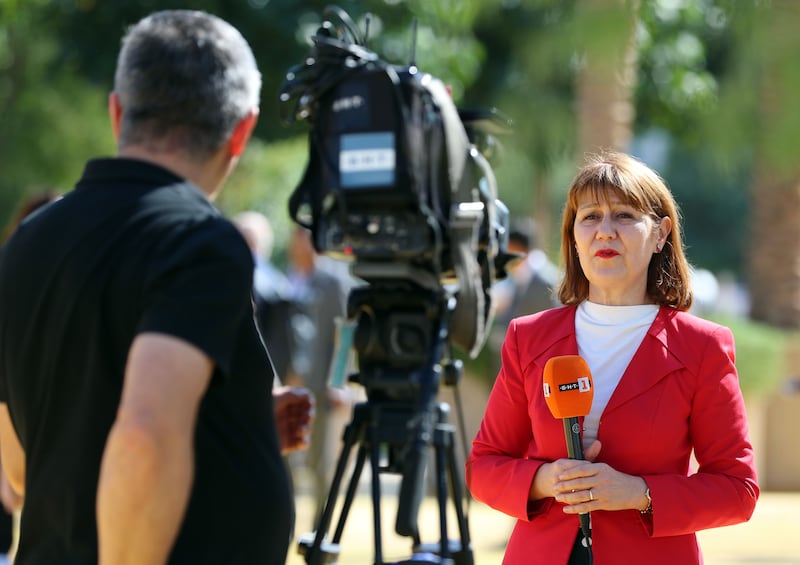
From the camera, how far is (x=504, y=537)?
808 cm

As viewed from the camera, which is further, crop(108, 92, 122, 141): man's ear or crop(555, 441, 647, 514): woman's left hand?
crop(555, 441, 647, 514): woman's left hand

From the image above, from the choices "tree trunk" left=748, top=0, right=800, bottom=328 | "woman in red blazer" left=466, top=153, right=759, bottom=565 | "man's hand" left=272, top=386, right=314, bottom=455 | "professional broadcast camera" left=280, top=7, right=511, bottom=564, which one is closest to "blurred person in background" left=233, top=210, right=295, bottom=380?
"professional broadcast camera" left=280, top=7, right=511, bottom=564

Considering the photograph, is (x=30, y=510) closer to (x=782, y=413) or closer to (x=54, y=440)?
(x=54, y=440)

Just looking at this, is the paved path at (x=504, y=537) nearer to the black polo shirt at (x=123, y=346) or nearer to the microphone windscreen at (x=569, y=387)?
the microphone windscreen at (x=569, y=387)

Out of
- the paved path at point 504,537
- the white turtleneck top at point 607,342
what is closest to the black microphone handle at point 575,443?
the white turtleneck top at point 607,342

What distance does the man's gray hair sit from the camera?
255 centimetres

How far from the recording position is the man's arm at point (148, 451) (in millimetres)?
2311

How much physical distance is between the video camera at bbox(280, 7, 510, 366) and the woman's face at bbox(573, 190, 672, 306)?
856 mm

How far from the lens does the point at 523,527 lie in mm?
3053

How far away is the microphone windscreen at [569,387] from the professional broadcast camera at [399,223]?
3.79 feet

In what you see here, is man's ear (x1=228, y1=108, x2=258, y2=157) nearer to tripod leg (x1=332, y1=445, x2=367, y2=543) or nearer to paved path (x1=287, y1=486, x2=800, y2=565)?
tripod leg (x1=332, y1=445, x2=367, y2=543)

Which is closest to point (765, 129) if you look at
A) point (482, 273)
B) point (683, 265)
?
point (482, 273)

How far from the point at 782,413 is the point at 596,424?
28.9 feet

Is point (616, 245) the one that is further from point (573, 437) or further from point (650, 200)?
point (573, 437)
